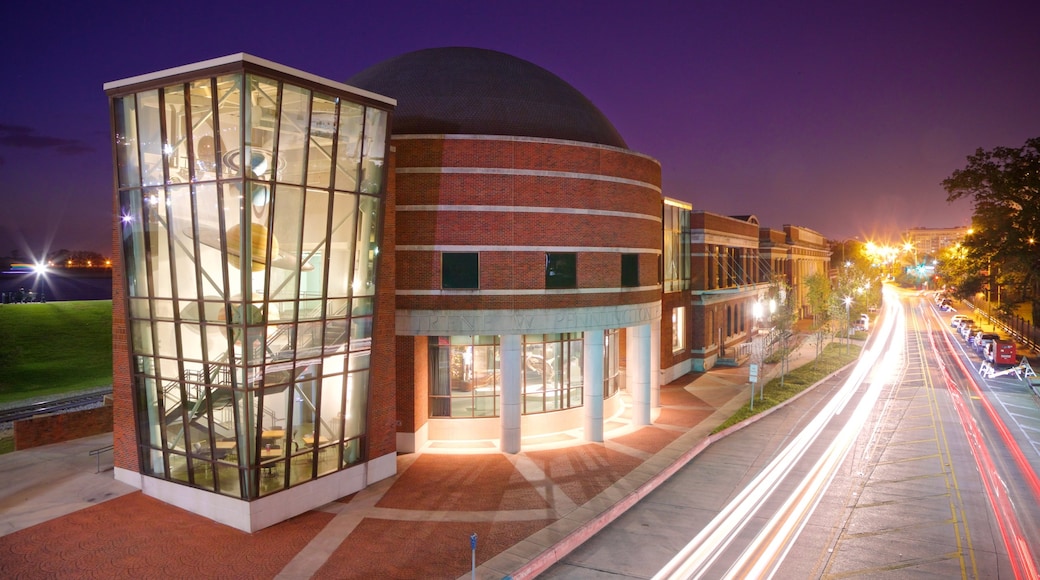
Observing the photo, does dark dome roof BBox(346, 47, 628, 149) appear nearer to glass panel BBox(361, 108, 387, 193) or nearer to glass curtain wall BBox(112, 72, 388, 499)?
glass panel BBox(361, 108, 387, 193)

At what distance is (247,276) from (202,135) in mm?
4288

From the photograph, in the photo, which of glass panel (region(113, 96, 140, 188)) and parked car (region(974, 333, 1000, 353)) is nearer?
glass panel (region(113, 96, 140, 188))

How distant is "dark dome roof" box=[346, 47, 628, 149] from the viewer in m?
26.5

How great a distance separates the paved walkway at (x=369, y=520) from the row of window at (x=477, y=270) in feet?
21.8

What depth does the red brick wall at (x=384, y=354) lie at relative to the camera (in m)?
20.5

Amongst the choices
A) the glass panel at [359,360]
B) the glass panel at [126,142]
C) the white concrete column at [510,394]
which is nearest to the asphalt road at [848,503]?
the white concrete column at [510,394]

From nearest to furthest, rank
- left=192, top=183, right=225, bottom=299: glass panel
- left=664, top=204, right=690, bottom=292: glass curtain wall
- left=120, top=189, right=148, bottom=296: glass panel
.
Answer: left=192, top=183, right=225, bottom=299: glass panel, left=120, top=189, right=148, bottom=296: glass panel, left=664, top=204, right=690, bottom=292: glass curtain wall

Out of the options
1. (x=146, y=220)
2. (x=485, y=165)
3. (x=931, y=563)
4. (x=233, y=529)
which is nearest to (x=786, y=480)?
(x=931, y=563)

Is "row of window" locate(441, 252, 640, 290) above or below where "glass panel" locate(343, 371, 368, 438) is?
above

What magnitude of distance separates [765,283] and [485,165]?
147 ft

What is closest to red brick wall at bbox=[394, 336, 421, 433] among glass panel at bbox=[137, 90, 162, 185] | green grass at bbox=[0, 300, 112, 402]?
glass panel at bbox=[137, 90, 162, 185]

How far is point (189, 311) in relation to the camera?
17.7m

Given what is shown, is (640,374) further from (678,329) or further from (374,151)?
(374,151)

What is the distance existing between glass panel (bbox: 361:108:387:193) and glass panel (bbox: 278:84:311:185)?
2.27 meters
